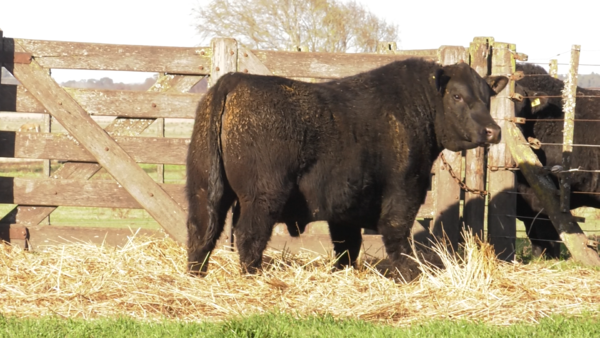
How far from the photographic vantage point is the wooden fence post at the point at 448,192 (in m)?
8.01

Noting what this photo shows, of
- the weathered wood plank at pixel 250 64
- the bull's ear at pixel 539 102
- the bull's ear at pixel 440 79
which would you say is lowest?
the bull's ear at pixel 539 102

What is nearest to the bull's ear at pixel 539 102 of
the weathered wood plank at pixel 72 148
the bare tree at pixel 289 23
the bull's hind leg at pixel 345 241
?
the bull's hind leg at pixel 345 241

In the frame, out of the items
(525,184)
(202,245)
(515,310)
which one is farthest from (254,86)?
(525,184)

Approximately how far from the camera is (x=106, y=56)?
7555 mm

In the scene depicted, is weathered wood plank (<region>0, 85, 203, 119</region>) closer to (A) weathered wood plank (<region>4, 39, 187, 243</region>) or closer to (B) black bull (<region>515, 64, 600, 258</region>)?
(A) weathered wood plank (<region>4, 39, 187, 243</region>)

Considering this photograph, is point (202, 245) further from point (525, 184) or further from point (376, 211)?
point (525, 184)

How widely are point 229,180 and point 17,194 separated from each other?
2922mm

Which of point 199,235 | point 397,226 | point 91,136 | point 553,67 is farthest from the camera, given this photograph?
point 553,67

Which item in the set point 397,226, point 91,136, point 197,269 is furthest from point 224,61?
point 397,226

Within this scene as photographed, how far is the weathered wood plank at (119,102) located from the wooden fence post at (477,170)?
320 centimetres

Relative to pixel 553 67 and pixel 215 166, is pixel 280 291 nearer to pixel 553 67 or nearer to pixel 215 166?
pixel 215 166

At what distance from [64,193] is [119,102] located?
1143mm

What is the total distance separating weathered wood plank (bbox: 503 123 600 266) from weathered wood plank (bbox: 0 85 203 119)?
3599mm

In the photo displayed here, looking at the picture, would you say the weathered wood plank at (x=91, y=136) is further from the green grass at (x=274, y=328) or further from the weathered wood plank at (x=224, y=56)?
the green grass at (x=274, y=328)
